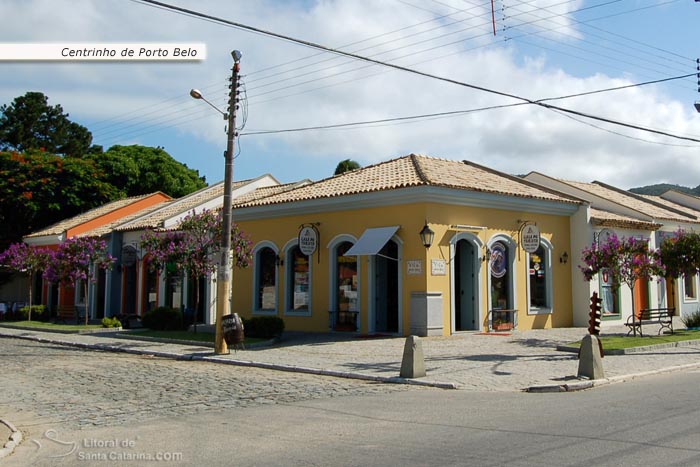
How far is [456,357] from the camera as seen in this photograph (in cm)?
1555

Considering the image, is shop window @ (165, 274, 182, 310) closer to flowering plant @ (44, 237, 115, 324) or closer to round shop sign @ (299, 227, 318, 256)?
flowering plant @ (44, 237, 115, 324)

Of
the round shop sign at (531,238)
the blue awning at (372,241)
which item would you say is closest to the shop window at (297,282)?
the blue awning at (372,241)

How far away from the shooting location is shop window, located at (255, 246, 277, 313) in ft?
78.7

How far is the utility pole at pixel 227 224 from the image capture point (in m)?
17.1

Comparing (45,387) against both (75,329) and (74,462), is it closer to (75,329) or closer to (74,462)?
(74,462)

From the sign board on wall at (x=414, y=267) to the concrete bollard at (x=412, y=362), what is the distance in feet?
23.4

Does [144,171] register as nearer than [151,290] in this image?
No

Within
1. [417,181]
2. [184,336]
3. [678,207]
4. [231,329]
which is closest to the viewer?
[231,329]

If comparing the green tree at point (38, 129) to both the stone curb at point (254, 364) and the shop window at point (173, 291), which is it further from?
the stone curb at point (254, 364)

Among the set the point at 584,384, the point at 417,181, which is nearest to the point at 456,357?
the point at 584,384

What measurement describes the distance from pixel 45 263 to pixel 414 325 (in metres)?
17.3

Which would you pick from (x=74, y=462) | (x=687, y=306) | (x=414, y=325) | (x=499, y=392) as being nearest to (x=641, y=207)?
(x=687, y=306)

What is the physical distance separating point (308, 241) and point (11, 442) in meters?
15.1

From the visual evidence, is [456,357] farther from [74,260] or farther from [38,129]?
[38,129]
